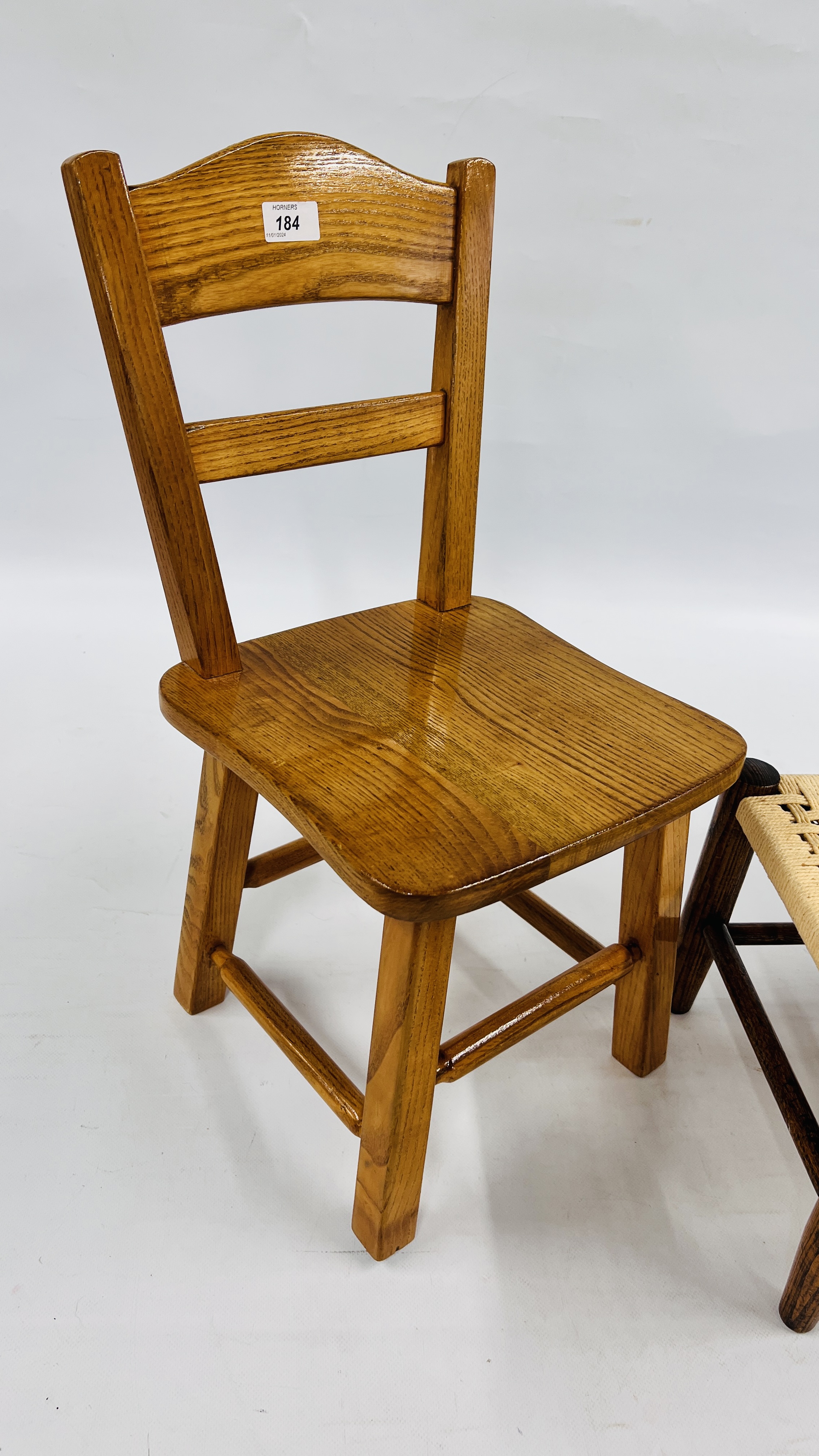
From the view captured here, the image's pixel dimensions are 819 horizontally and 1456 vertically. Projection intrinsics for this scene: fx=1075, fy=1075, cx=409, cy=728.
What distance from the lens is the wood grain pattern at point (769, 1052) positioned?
925mm

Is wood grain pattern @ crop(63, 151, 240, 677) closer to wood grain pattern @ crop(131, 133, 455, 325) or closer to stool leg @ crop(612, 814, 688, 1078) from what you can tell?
wood grain pattern @ crop(131, 133, 455, 325)

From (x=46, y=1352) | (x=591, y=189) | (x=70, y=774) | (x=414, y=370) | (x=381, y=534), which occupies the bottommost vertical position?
(x=46, y=1352)

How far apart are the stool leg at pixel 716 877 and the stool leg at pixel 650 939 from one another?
0.06m

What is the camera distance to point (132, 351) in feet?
2.77

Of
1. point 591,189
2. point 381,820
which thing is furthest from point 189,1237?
point 591,189

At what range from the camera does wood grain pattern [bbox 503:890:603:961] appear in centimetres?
118

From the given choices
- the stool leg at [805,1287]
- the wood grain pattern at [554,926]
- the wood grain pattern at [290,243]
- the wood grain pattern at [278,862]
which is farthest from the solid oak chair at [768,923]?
the wood grain pattern at [290,243]

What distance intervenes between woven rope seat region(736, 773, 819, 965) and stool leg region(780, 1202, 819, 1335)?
0.23 meters

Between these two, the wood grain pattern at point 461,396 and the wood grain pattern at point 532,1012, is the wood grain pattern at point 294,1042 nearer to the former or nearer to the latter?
the wood grain pattern at point 532,1012

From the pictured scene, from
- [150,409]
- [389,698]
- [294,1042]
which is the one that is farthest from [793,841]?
[150,409]

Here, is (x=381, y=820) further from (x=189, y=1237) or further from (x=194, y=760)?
(x=194, y=760)

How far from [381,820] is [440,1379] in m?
0.48

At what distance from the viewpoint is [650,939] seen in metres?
1.07

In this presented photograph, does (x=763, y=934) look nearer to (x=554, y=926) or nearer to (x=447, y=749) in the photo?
(x=554, y=926)
